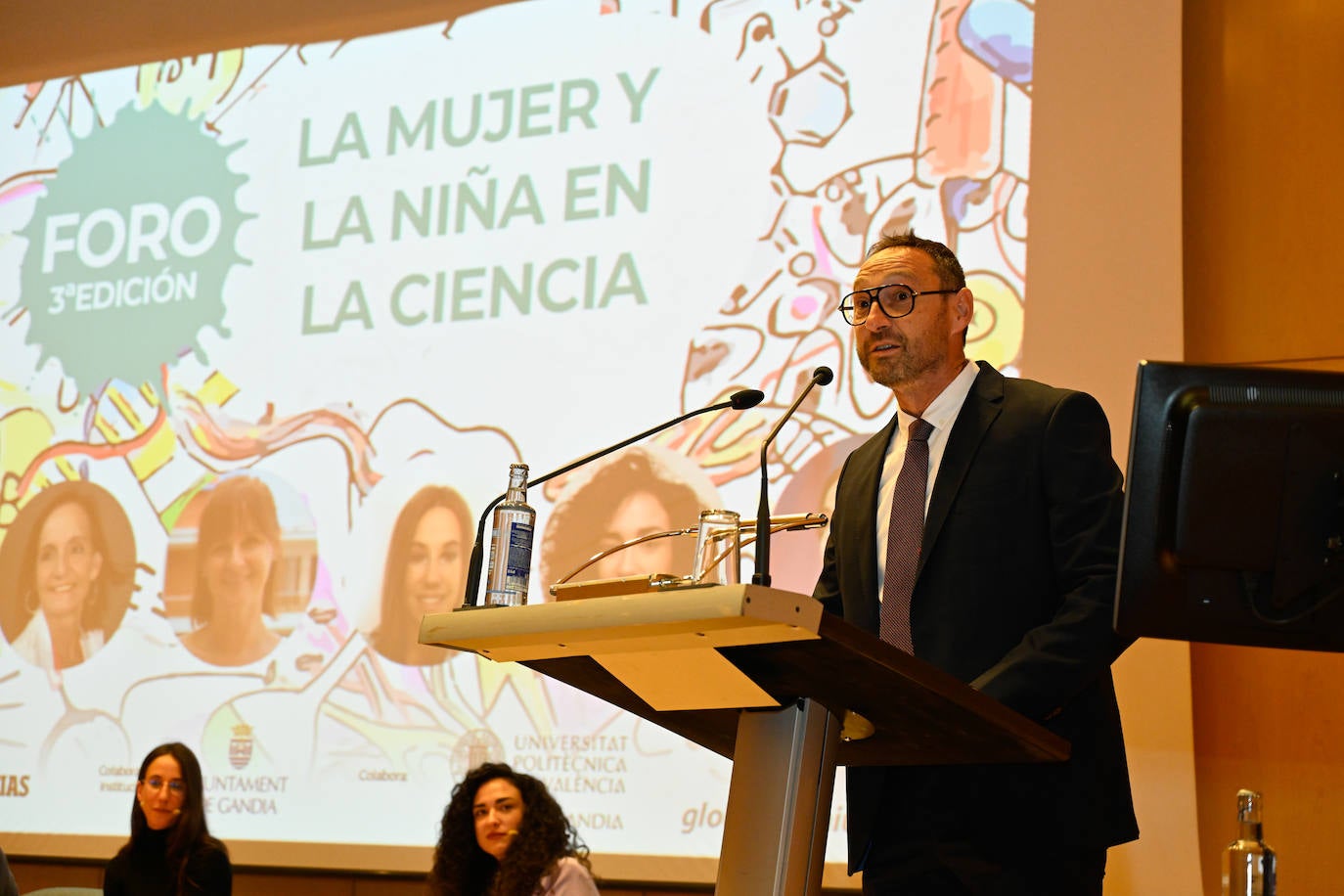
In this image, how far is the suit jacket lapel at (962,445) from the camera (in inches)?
75.8

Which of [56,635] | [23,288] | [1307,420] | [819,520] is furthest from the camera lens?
[23,288]

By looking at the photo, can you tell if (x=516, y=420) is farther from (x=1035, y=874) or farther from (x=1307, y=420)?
(x=1307, y=420)

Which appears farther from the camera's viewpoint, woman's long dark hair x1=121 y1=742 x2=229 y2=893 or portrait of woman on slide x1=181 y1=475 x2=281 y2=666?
portrait of woman on slide x1=181 y1=475 x2=281 y2=666

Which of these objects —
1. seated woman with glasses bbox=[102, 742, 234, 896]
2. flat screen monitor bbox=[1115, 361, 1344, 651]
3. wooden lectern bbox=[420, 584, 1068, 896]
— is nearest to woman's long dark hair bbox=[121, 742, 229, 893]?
seated woman with glasses bbox=[102, 742, 234, 896]

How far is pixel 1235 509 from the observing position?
1424mm

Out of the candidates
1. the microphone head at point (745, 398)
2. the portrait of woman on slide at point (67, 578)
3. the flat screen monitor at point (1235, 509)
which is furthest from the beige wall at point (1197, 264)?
the portrait of woman on slide at point (67, 578)

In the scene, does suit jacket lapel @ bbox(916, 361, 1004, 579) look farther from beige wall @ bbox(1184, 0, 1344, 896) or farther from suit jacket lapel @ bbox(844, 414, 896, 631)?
beige wall @ bbox(1184, 0, 1344, 896)

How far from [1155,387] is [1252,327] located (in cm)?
223

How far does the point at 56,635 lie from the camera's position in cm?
447

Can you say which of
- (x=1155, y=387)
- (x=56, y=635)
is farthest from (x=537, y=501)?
(x=1155, y=387)

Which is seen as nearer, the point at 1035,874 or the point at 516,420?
the point at 1035,874

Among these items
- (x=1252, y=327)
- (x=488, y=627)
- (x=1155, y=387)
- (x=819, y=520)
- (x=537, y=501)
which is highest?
(x=1252, y=327)

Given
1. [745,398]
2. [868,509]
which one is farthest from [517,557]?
[868,509]

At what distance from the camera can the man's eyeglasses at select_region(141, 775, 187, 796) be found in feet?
13.1
